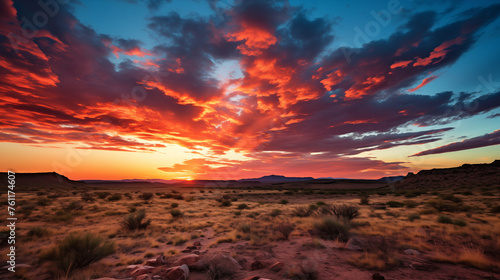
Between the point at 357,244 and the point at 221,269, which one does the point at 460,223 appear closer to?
the point at 357,244

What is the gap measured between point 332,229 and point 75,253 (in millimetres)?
10680

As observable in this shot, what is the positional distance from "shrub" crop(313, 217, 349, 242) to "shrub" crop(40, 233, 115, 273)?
9768 millimetres

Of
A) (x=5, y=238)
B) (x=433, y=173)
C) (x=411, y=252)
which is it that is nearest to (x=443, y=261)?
(x=411, y=252)

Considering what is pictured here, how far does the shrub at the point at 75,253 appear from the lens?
6152 mm

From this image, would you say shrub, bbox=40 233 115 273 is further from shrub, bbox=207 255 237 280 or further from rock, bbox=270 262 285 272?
rock, bbox=270 262 285 272

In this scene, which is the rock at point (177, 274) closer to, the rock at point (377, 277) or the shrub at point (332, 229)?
the rock at point (377, 277)

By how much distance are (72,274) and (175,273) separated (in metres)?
3.26

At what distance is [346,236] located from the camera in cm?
927

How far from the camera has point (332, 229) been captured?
987 cm

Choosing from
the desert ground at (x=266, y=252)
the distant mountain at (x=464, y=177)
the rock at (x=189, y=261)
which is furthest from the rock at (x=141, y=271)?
the distant mountain at (x=464, y=177)

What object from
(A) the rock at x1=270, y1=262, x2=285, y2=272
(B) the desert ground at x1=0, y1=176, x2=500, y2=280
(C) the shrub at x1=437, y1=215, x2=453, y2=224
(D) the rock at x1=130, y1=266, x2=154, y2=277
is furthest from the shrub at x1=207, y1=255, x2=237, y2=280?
(C) the shrub at x1=437, y1=215, x2=453, y2=224

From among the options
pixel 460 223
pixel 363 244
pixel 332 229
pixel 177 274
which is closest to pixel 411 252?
pixel 363 244

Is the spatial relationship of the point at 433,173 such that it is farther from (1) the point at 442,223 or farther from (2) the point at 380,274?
(2) the point at 380,274

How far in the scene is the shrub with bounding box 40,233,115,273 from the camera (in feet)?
20.2
